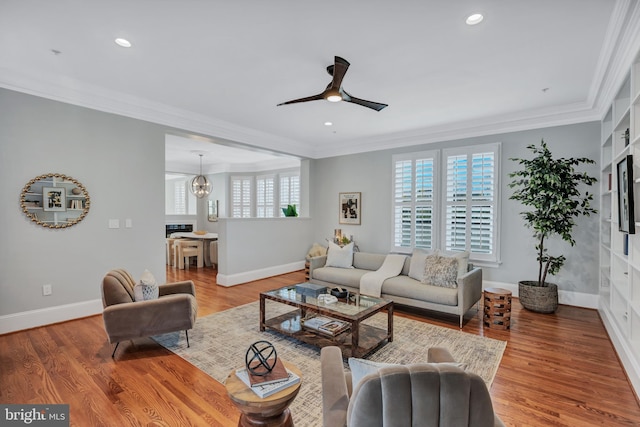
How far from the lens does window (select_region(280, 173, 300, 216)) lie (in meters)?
9.12

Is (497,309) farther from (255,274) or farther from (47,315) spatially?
(47,315)

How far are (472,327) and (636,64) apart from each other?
3.05 meters

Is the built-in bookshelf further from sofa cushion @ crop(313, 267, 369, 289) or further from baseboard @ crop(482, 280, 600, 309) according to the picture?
sofa cushion @ crop(313, 267, 369, 289)

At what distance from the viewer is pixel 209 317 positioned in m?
4.13

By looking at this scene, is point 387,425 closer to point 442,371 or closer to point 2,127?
point 442,371

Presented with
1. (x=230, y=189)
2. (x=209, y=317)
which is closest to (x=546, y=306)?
(x=209, y=317)

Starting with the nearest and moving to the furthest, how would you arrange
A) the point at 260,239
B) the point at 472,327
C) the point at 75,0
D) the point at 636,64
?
the point at 75,0
the point at 636,64
the point at 472,327
the point at 260,239

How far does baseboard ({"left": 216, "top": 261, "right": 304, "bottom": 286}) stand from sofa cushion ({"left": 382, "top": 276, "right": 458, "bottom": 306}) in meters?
2.86

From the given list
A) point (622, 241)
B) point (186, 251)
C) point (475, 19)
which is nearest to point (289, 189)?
point (186, 251)

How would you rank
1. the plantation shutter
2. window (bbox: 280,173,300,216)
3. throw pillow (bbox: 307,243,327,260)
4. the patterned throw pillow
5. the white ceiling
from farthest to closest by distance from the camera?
window (bbox: 280,173,300,216), throw pillow (bbox: 307,243,327,260), the plantation shutter, the patterned throw pillow, the white ceiling

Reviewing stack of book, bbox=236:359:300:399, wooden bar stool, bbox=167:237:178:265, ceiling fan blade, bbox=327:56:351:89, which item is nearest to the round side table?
stack of book, bbox=236:359:300:399

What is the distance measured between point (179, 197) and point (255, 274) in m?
6.72

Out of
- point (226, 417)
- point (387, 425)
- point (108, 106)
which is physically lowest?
point (226, 417)

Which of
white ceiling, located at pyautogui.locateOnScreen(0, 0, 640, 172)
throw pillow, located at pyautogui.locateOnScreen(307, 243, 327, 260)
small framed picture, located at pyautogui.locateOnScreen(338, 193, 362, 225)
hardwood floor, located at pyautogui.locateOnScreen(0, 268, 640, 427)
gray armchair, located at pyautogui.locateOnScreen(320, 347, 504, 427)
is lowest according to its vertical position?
hardwood floor, located at pyautogui.locateOnScreen(0, 268, 640, 427)
